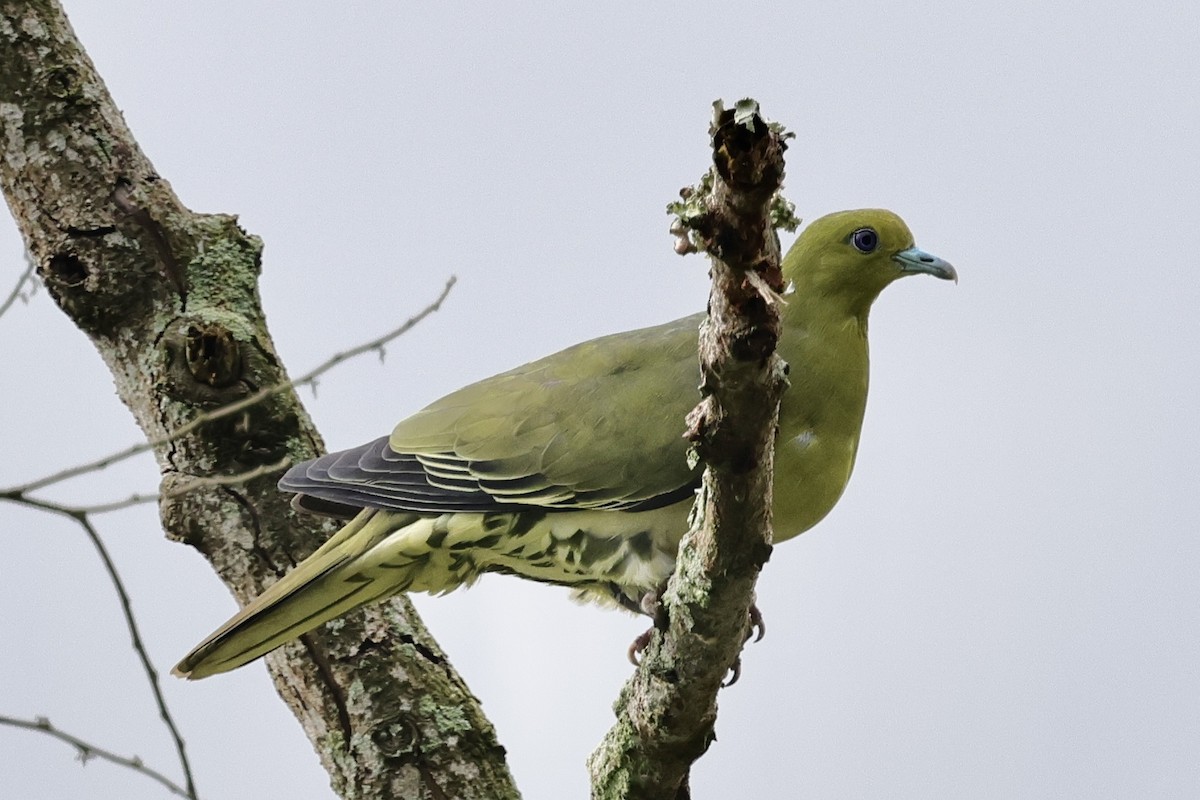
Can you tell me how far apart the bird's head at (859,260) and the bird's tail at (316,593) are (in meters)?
1.12

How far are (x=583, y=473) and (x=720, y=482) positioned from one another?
3.34 feet

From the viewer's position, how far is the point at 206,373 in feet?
11.0

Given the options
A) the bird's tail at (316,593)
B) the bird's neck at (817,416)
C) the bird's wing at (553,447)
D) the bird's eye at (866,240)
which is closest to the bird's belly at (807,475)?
the bird's neck at (817,416)

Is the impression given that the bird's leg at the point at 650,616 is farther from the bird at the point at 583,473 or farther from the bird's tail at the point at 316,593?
the bird's tail at the point at 316,593

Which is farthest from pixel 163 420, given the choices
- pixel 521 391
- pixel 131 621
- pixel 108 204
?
pixel 131 621

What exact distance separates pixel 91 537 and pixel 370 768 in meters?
1.45

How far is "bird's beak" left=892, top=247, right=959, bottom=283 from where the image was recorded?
3316 millimetres

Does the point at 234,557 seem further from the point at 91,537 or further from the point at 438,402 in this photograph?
the point at 91,537

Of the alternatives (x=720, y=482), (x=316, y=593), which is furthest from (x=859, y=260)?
(x=316, y=593)

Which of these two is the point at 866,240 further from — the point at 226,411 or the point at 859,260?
the point at 226,411

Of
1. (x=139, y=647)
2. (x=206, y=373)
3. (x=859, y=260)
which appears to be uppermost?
(x=859, y=260)

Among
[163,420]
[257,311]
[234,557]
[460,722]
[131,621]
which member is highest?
[257,311]

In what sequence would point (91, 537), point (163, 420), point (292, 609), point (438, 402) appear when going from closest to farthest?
point (91, 537) < point (292, 609) < point (163, 420) < point (438, 402)

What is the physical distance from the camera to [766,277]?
1984 mm
